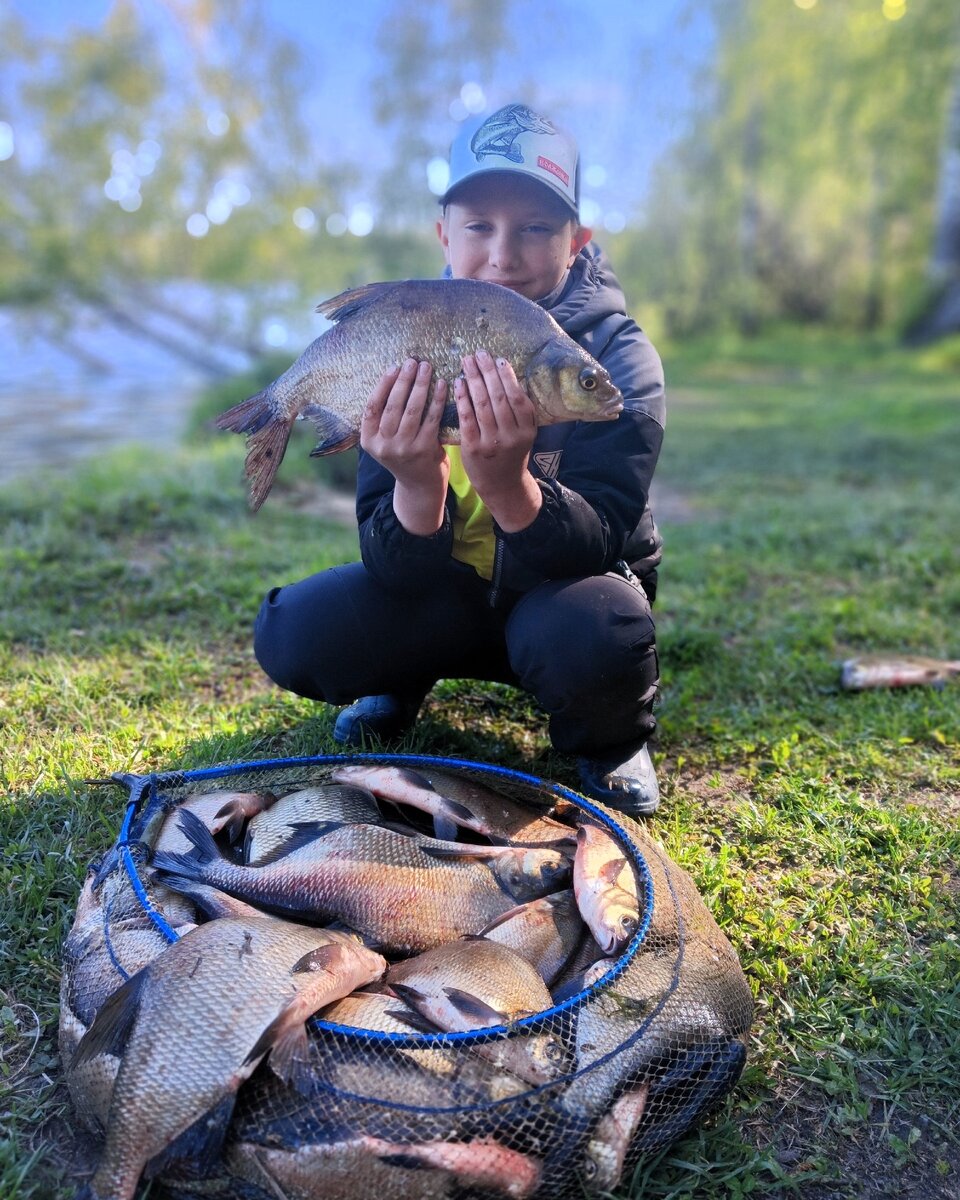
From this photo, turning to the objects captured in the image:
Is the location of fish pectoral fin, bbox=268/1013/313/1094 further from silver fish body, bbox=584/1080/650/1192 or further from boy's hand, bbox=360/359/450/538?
boy's hand, bbox=360/359/450/538

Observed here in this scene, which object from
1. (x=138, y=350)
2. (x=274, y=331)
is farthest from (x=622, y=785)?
(x=138, y=350)

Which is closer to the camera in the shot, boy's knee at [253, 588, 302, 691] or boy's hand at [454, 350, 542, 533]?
boy's hand at [454, 350, 542, 533]

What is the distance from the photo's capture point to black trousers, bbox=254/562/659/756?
2.48 metres

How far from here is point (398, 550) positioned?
245 centimetres

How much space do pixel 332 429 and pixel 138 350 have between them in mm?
20122

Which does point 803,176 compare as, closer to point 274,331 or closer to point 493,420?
point 274,331

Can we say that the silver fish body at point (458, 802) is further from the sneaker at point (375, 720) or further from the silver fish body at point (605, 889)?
the sneaker at point (375, 720)

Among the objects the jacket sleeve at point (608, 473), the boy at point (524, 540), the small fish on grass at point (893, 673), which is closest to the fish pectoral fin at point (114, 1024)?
the boy at point (524, 540)

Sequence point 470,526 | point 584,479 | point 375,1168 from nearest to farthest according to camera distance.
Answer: point 375,1168 < point 584,479 < point 470,526

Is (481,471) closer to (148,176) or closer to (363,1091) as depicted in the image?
(363,1091)

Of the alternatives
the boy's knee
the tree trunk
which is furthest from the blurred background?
the boy's knee

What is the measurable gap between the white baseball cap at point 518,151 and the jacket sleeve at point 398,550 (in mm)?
735

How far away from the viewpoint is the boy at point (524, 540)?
2367 mm

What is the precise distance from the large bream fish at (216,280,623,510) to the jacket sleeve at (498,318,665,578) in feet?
1.22
